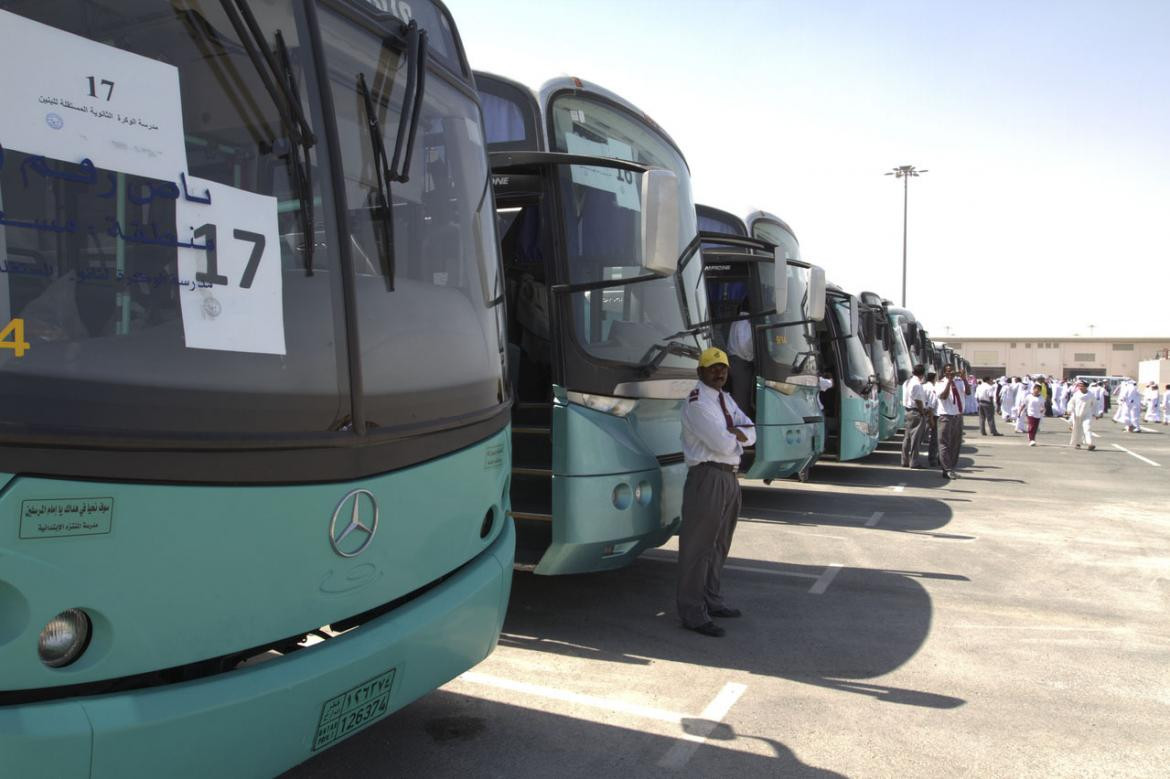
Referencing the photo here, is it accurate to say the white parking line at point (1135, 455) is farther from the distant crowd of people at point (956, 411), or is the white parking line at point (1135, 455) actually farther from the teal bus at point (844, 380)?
the teal bus at point (844, 380)

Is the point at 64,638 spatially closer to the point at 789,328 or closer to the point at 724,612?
the point at 724,612

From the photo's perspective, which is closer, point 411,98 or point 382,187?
point 382,187

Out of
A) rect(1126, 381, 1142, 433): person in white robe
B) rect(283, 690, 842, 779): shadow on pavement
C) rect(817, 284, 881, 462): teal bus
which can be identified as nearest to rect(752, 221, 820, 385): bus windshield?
rect(817, 284, 881, 462): teal bus

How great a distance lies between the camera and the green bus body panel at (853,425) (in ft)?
43.0

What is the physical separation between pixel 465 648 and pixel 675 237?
8.68 ft

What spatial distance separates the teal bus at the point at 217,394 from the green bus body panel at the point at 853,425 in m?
10.7

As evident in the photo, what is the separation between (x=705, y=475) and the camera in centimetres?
554

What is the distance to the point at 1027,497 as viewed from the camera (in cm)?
1238

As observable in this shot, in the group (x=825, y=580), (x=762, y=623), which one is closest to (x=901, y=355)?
(x=825, y=580)

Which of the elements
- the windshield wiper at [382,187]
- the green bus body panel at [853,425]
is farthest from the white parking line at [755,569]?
the green bus body panel at [853,425]

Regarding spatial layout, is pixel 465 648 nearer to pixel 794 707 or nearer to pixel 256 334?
pixel 256 334

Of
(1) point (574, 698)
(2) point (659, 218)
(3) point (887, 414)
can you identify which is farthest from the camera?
(3) point (887, 414)

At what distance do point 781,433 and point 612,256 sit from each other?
5133 mm

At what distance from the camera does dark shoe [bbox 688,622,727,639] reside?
557cm
